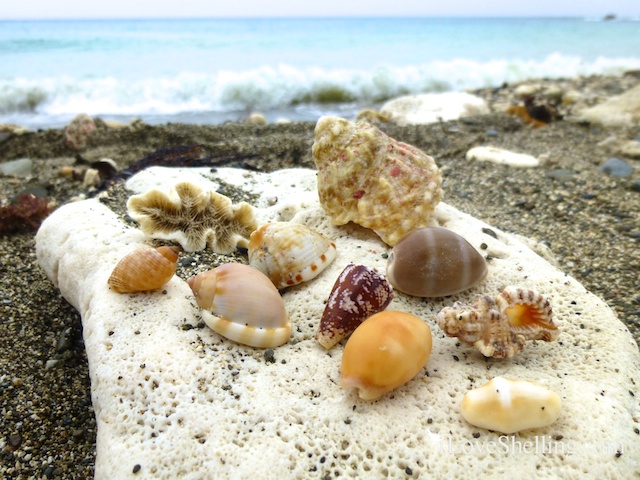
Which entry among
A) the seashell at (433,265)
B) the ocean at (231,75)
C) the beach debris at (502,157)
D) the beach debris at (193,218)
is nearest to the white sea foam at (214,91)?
the ocean at (231,75)

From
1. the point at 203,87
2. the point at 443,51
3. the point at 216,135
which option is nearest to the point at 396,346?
the point at 216,135

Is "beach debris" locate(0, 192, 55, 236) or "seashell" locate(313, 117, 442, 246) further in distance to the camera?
Result: "beach debris" locate(0, 192, 55, 236)

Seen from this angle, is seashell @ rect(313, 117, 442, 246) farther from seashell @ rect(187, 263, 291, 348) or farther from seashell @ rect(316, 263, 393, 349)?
seashell @ rect(187, 263, 291, 348)

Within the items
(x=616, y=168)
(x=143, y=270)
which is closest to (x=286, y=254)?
(x=143, y=270)

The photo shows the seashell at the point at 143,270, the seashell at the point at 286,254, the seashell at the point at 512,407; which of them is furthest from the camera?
the seashell at the point at 286,254

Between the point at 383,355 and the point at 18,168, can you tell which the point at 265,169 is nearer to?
the point at 18,168

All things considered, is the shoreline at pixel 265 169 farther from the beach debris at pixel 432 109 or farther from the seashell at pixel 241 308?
the seashell at pixel 241 308

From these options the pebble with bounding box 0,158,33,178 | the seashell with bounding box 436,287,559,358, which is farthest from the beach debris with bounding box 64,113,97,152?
the seashell with bounding box 436,287,559,358
